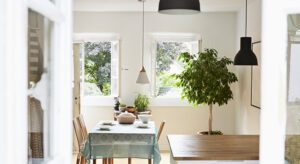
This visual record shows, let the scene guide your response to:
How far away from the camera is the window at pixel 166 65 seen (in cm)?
707

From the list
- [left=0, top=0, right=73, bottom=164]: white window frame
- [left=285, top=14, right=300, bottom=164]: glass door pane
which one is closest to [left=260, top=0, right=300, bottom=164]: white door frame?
[left=285, top=14, right=300, bottom=164]: glass door pane

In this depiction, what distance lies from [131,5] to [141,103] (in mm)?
1655

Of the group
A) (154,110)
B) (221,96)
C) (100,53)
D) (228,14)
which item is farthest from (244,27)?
(100,53)

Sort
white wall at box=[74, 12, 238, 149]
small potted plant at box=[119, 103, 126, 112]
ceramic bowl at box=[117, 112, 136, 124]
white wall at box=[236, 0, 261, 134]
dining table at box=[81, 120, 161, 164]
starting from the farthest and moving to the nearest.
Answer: white wall at box=[74, 12, 238, 149], small potted plant at box=[119, 103, 126, 112], white wall at box=[236, 0, 261, 134], ceramic bowl at box=[117, 112, 136, 124], dining table at box=[81, 120, 161, 164]

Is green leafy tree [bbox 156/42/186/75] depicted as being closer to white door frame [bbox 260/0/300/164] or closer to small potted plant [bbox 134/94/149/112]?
small potted plant [bbox 134/94/149/112]

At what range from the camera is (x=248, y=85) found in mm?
6051

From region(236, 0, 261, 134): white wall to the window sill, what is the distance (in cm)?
225

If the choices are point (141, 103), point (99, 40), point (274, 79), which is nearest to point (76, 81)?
point (99, 40)

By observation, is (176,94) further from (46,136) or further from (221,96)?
(46,136)

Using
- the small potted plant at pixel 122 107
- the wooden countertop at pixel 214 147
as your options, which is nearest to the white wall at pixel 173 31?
the small potted plant at pixel 122 107

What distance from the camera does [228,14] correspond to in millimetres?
6887

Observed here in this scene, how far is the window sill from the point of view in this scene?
23.0 feet

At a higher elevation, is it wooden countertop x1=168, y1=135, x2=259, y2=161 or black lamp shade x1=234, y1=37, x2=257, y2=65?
black lamp shade x1=234, y1=37, x2=257, y2=65
